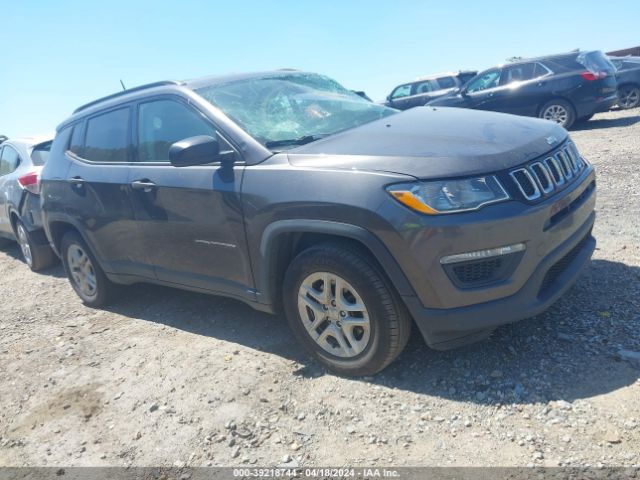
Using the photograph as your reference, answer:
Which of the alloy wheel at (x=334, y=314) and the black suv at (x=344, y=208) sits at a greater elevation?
the black suv at (x=344, y=208)

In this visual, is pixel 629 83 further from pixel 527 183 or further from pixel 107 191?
pixel 107 191

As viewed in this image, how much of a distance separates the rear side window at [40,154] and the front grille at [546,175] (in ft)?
19.0

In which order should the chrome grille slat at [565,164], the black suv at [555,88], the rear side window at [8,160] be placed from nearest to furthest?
the chrome grille slat at [565,164] < the rear side window at [8,160] < the black suv at [555,88]

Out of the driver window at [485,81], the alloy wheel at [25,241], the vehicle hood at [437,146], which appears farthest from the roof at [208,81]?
the driver window at [485,81]

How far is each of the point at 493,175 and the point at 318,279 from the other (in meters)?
1.07

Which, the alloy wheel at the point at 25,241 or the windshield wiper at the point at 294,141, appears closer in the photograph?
the windshield wiper at the point at 294,141

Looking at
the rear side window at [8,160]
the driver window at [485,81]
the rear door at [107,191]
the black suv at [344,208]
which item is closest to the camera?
the black suv at [344,208]

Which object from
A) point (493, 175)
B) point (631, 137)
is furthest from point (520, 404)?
point (631, 137)

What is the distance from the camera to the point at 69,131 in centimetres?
493

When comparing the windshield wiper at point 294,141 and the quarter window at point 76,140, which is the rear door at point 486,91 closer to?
the quarter window at point 76,140

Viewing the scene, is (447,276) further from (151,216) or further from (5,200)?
(5,200)

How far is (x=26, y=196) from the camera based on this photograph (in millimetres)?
6309

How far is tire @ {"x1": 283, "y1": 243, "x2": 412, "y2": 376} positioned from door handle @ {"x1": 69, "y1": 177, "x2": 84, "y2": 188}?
7.73ft

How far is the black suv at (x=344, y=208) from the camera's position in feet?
8.41
